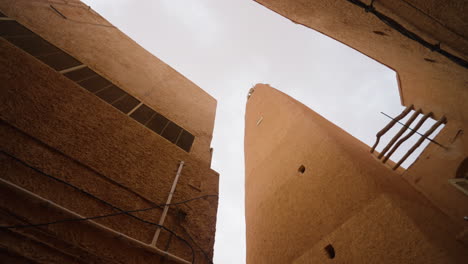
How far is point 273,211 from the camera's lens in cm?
691

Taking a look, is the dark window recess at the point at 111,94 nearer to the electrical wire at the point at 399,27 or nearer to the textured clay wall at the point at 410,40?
the textured clay wall at the point at 410,40

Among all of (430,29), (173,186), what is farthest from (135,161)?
(430,29)

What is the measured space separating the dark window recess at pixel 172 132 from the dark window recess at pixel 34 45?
2.57 metres

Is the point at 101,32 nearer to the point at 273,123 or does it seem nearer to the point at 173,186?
the point at 173,186

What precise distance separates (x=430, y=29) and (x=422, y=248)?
3248mm

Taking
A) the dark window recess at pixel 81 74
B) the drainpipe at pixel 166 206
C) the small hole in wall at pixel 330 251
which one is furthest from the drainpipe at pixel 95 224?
the small hole in wall at pixel 330 251

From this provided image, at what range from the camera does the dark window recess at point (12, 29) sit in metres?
4.07

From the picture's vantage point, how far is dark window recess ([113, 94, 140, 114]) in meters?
4.66

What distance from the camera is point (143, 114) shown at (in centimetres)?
501

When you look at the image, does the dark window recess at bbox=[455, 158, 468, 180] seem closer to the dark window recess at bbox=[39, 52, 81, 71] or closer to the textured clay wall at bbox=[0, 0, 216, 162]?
the textured clay wall at bbox=[0, 0, 216, 162]

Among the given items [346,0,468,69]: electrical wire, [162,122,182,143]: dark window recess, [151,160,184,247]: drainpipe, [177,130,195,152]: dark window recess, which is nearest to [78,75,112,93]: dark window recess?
[162,122,182,143]: dark window recess

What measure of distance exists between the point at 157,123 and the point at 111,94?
3.47 feet

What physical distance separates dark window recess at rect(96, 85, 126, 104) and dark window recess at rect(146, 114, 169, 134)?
2.68 ft

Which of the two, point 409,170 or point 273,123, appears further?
point 273,123
